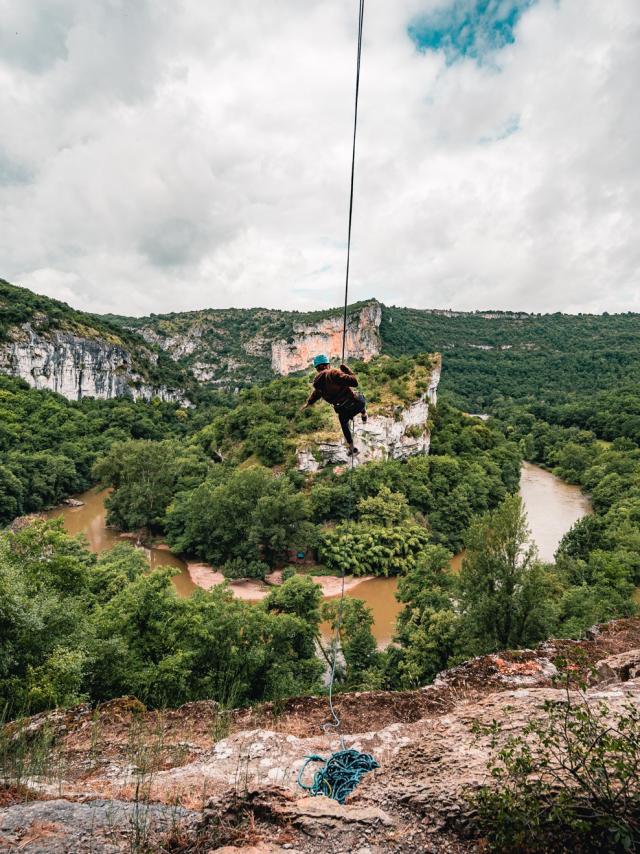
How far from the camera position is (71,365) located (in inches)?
2466

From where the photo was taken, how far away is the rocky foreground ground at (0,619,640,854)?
3287 mm

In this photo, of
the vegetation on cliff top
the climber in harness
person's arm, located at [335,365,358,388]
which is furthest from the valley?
the vegetation on cliff top

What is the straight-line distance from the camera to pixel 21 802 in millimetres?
3748

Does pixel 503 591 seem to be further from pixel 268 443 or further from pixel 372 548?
pixel 268 443

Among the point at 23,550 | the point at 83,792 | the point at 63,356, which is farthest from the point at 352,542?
the point at 63,356

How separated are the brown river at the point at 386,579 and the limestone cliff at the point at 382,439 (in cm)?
1201

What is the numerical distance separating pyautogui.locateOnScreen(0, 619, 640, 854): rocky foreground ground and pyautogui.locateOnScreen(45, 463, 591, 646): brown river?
523 inches

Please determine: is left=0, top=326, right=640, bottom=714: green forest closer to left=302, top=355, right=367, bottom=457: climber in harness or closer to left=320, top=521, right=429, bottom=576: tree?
left=320, top=521, right=429, bottom=576: tree

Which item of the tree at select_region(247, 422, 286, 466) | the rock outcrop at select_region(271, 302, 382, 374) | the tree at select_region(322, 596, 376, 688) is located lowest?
the tree at select_region(322, 596, 376, 688)

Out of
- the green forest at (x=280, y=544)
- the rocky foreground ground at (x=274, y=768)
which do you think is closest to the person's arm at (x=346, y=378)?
the green forest at (x=280, y=544)

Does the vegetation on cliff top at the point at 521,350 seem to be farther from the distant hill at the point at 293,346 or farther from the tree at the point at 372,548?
the tree at the point at 372,548

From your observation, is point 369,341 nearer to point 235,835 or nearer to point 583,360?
point 583,360

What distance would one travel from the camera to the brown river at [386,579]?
1016 inches

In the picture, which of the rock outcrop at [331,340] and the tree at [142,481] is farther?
the rock outcrop at [331,340]
